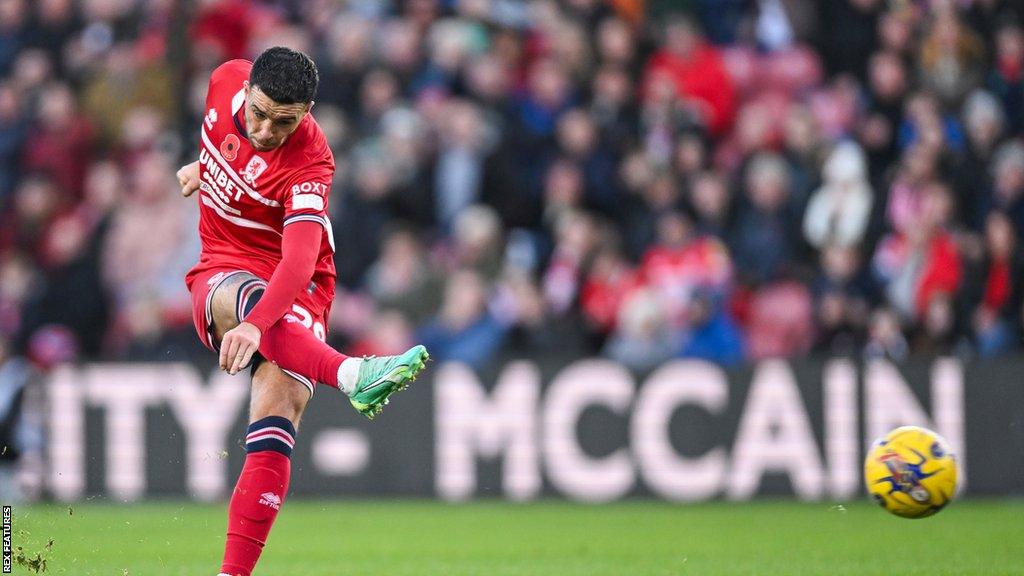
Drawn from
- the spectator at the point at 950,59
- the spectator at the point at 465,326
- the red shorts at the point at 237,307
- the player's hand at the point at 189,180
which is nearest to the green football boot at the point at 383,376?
the red shorts at the point at 237,307

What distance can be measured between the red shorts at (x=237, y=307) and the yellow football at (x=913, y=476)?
2739 mm

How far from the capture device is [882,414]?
12102mm

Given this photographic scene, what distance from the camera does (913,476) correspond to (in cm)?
752

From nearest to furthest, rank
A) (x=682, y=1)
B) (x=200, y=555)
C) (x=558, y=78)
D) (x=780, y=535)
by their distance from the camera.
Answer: (x=200, y=555) < (x=780, y=535) < (x=558, y=78) < (x=682, y=1)

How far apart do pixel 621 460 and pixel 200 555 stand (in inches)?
165

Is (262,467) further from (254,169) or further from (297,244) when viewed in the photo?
(254,169)

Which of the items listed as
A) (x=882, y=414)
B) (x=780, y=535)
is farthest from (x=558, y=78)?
(x=780, y=535)

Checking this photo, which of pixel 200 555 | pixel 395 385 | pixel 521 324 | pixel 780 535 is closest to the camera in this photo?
pixel 395 385

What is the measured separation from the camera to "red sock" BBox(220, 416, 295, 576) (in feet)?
20.7

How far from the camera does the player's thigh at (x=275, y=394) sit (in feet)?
21.5

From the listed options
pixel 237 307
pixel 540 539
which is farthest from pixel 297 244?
pixel 540 539

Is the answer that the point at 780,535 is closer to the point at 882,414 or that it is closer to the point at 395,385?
the point at 882,414

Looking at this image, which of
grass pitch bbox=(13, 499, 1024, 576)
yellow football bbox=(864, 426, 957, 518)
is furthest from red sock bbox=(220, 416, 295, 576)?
yellow football bbox=(864, 426, 957, 518)

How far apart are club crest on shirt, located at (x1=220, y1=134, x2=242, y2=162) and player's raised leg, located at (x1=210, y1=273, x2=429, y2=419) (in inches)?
19.5
